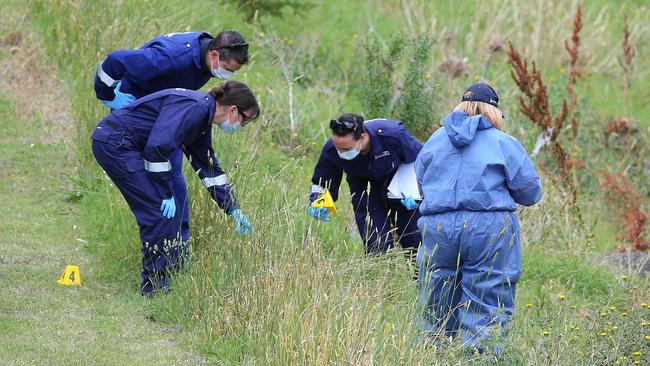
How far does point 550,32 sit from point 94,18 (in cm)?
784

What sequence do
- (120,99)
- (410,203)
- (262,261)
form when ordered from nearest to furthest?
(262,261)
(410,203)
(120,99)

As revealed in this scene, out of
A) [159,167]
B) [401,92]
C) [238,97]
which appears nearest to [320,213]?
[238,97]

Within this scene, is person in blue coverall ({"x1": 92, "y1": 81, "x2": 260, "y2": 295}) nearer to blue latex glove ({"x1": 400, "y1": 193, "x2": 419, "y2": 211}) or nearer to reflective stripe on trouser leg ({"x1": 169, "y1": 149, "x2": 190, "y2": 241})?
reflective stripe on trouser leg ({"x1": 169, "y1": 149, "x2": 190, "y2": 241})

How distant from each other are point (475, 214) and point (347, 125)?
1.25 metres

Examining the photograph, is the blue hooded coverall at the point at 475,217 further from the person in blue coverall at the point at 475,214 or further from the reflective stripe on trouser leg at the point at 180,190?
the reflective stripe on trouser leg at the point at 180,190

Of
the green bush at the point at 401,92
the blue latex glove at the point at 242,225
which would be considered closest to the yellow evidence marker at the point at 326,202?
the blue latex glove at the point at 242,225

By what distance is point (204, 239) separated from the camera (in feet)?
23.9

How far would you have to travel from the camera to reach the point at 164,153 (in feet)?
21.9

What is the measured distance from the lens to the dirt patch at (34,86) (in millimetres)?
10977

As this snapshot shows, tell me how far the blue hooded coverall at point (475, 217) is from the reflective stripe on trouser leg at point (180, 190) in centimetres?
187

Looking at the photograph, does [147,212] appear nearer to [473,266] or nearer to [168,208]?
[168,208]

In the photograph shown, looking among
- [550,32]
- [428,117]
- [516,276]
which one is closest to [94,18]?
[428,117]

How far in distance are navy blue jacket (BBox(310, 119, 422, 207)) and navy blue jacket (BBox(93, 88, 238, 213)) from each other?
774 millimetres

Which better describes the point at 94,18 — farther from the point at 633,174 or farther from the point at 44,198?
the point at 633,174
